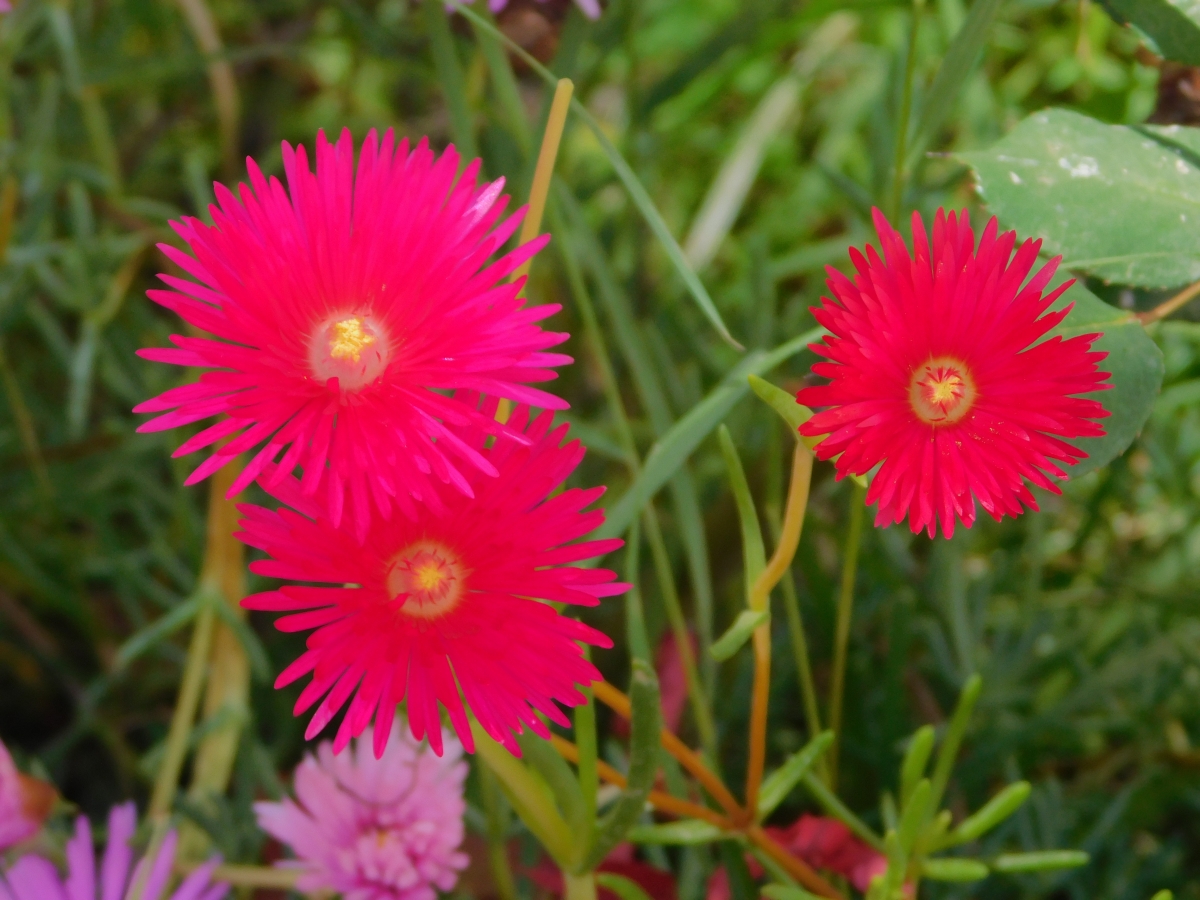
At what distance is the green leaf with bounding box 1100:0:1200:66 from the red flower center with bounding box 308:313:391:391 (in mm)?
238

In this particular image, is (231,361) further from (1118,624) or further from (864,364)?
→ (1118,624)

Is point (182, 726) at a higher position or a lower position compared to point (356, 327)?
lower

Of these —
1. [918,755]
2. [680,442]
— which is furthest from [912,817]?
[680,442]

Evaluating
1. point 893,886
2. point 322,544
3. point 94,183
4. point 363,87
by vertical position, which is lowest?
point 893,886

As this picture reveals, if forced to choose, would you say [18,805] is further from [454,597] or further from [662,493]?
[662,493]

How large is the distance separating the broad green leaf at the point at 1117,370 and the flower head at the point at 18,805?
0.97ft

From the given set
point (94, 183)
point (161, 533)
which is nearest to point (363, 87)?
point (94, 183)

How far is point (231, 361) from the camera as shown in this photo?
0.69 ft

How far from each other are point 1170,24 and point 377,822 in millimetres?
344

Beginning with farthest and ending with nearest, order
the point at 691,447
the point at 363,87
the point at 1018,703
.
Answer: the point at 363,87
the point at 1018,703
the point at 691,447

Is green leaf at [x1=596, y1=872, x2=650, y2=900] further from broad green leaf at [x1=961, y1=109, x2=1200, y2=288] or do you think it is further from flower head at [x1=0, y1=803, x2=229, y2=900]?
broad green leaf at [x1=961, y1=109, x2=1200, y2=288]

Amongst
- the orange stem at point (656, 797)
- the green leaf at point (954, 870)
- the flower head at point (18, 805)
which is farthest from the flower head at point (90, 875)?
the green leaf at point (954, 870)

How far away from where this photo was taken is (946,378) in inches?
8.6

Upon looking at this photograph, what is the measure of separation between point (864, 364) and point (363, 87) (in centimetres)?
68
